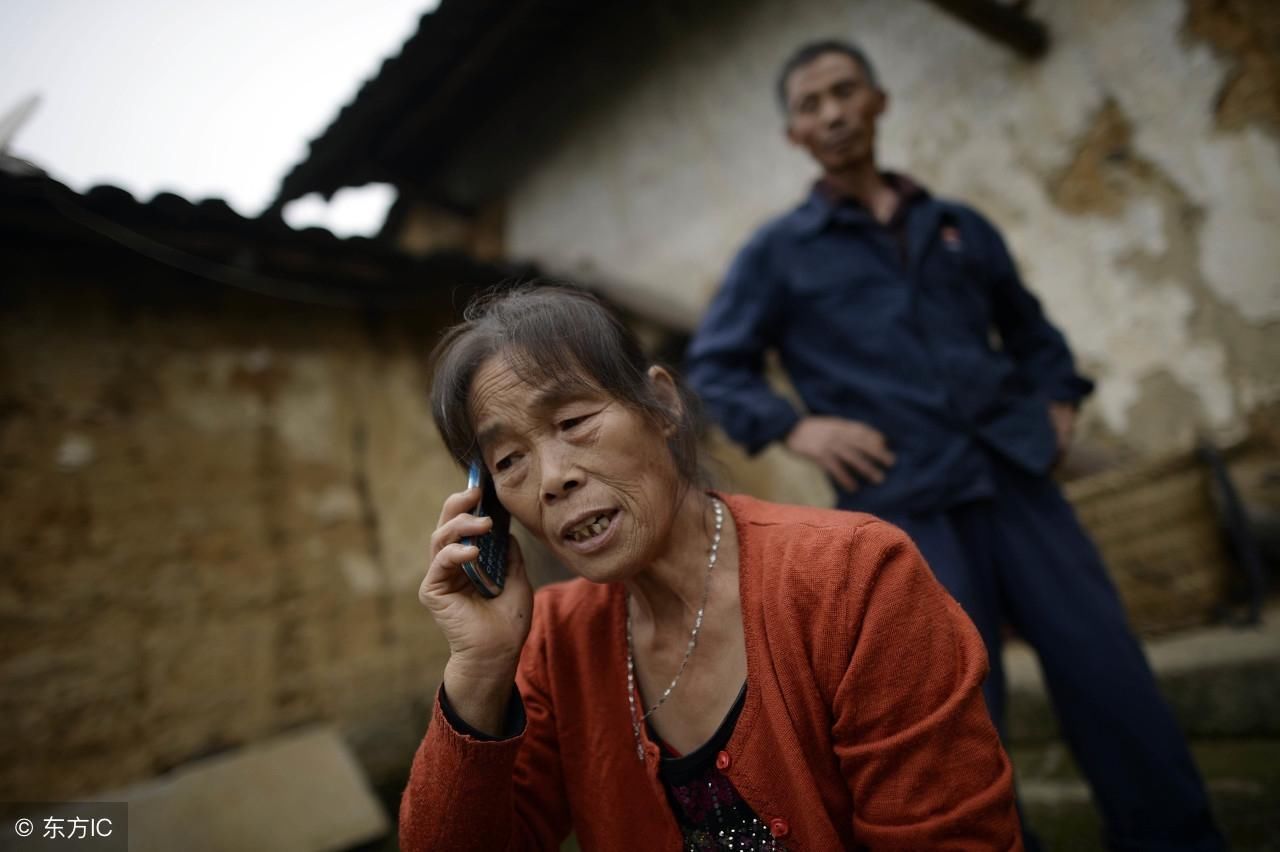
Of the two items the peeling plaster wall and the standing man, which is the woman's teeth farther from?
the peeling plaster wall

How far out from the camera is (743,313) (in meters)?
2.10

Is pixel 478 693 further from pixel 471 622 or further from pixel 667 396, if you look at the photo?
pixel 667 396

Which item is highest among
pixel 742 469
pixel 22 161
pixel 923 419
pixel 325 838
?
pixel 22 161

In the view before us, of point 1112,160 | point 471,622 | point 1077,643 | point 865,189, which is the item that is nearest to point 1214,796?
point 1077,643

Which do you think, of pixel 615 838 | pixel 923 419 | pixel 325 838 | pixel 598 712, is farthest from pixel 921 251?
pixel 325 838

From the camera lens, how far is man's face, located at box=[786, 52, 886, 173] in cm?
214

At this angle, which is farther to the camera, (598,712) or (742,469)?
(742,469)

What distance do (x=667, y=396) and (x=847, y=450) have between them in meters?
0.64

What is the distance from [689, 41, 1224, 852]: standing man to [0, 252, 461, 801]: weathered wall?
9.37 feet

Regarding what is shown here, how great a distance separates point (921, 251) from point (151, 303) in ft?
12.6

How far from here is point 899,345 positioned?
1892 mm

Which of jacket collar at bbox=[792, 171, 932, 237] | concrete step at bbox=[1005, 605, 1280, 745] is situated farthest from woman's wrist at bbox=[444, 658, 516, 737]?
concrete step at bbox=[1005, 605, 1280, 745]

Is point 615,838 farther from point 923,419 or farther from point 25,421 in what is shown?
point 25,421

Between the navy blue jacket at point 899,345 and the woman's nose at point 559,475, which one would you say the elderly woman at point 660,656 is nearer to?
the woman's nose at point 559,475
